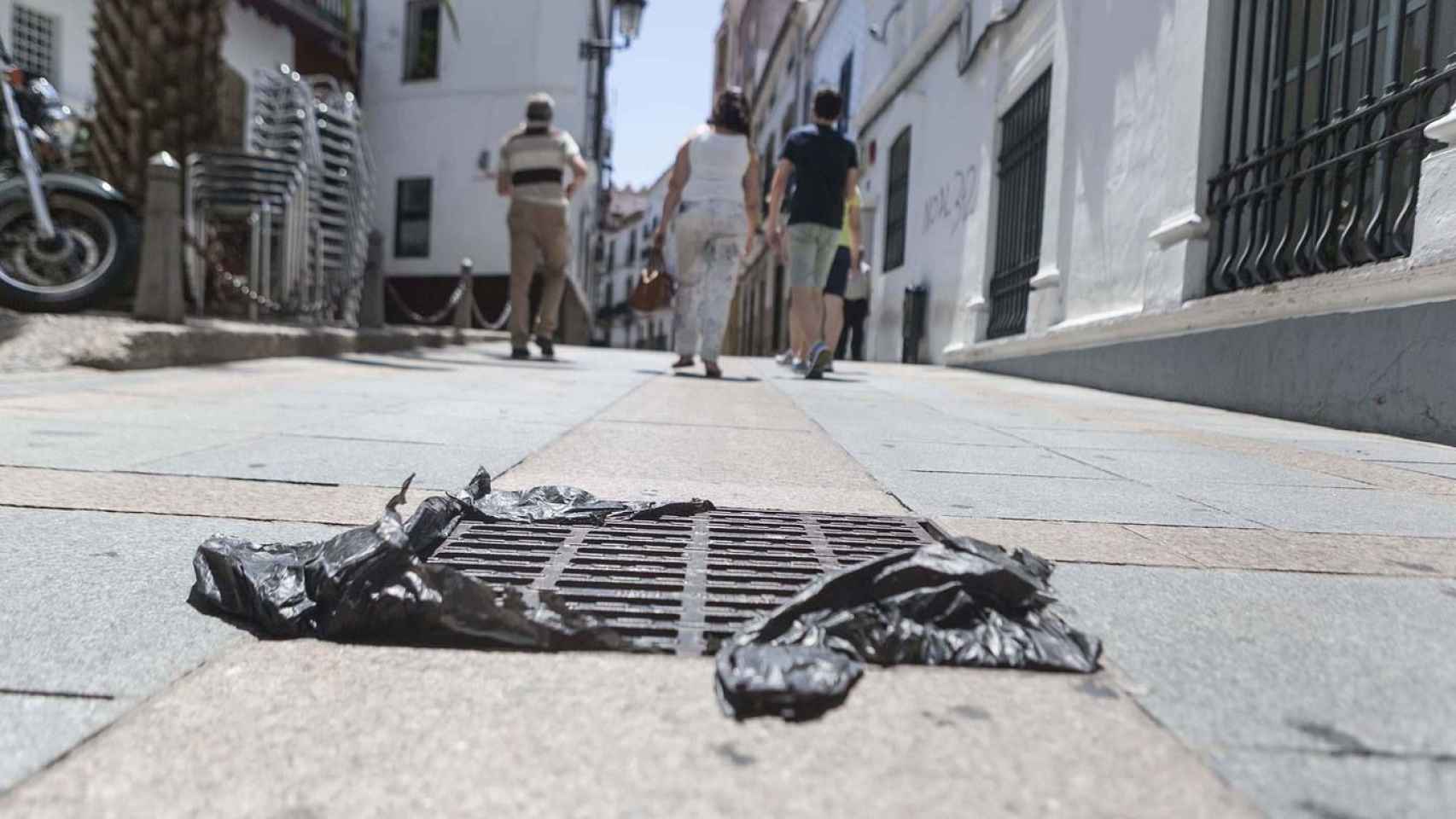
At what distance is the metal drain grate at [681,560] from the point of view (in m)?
1.61

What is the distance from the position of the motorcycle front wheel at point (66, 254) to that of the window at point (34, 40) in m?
7.59

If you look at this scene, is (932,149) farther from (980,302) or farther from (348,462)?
(348,462)

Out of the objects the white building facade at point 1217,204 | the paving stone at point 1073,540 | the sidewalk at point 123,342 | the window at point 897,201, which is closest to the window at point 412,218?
the window at point 897,201

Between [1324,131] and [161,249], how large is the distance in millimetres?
6023

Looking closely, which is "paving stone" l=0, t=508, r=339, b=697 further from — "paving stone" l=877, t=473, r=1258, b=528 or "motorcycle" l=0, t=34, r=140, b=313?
"motorcycle" l=0, t=34, r=140, b=313

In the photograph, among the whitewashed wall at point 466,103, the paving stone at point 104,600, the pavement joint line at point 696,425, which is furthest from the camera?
the whitewashed wall at point 466,103

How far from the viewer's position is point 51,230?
580cm

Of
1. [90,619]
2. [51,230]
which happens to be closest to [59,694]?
[90,619]

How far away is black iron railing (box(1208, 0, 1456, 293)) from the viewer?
4.42 metres

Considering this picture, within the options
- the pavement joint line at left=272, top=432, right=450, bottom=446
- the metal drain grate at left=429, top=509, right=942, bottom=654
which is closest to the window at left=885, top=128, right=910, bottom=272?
the pavement joint line at left=272, top=432, right=450, bottom=446

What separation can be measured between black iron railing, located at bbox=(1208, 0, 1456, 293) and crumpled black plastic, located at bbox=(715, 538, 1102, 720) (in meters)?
3.69

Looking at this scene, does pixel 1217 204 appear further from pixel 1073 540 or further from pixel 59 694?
pixel 59 694

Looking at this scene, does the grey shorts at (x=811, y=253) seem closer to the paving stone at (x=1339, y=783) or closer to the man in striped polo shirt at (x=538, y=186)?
the man in striped polo shirt at (x=538, y=186)

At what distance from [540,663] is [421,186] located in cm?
2125
